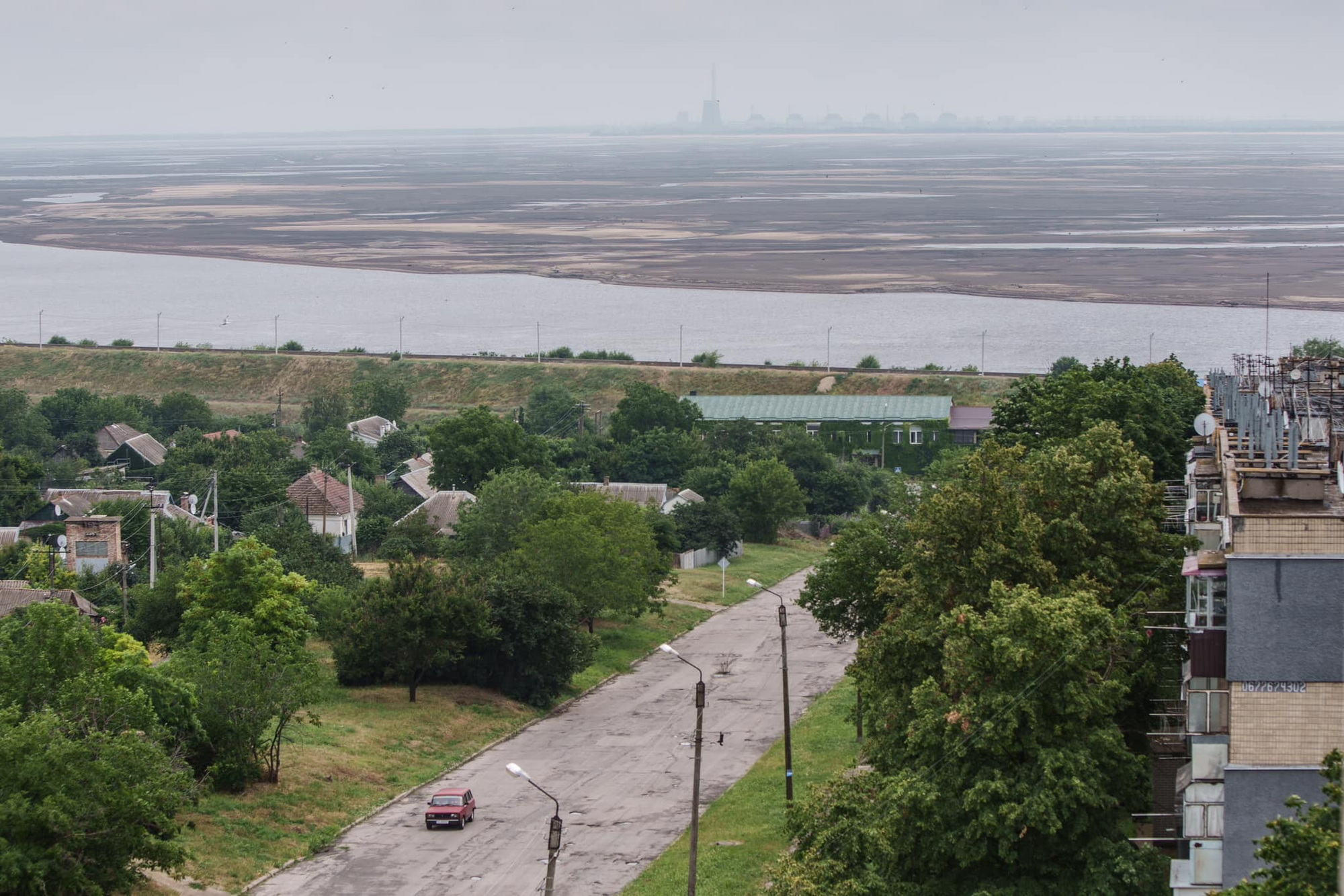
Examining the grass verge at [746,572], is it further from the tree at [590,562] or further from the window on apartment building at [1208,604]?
the window on apartment building at [1208,604]

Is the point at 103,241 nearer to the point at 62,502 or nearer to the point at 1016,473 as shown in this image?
the point at 62,502

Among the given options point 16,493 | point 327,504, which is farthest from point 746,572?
point 16,493

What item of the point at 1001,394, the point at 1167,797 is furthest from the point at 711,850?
the point at 1001,394

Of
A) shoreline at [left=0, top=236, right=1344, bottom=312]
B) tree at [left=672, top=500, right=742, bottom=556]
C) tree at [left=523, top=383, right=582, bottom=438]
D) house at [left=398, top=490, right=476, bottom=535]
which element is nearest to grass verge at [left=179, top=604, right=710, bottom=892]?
tree at [left=672, top=500, right=742, bottom=556]

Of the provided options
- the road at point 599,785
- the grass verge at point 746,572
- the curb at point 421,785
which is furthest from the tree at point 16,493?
the road at point 599,785

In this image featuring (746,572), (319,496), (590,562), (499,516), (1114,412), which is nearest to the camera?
(1114,412)

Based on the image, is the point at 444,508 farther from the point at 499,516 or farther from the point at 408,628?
the point at 408,628
